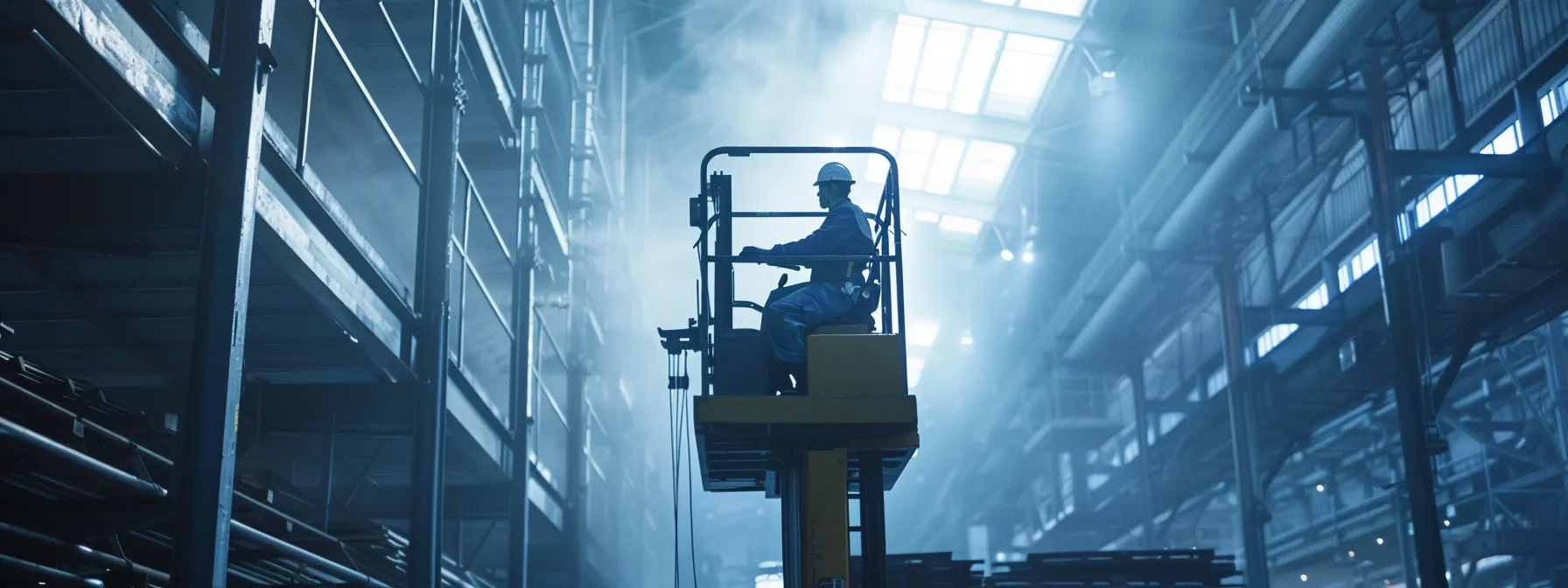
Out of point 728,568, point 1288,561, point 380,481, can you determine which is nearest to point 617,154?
point 380,481

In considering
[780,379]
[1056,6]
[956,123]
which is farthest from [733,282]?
[956,123]

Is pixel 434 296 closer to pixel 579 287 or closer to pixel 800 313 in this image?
pixel 800 313

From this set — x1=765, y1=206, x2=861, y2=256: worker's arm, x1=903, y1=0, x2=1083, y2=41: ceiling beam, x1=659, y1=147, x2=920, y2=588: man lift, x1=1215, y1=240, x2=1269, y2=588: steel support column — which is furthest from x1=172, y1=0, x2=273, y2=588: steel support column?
x1=903, y1=0, x2=1083, y2=41: ceiling beam

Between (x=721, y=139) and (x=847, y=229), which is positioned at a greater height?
(x=721, y=139)

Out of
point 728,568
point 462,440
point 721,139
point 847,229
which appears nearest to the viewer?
point 847,229

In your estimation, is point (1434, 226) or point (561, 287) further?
point (561, 287)

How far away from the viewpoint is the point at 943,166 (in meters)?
30.0

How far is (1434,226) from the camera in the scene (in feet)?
45.8

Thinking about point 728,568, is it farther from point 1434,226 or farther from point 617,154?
point 1434,226

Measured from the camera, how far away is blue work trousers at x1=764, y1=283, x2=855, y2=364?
6777mm

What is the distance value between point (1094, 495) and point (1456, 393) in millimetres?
8472

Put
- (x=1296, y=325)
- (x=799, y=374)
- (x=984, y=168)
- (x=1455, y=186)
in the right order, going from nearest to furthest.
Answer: (x=799, y=374) < (x=1455, y=186) < (x=1296, y=325) < (x=984, y=168)

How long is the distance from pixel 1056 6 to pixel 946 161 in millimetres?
7016

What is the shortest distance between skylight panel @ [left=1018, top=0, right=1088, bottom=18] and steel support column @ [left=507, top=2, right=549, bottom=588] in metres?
10.3
